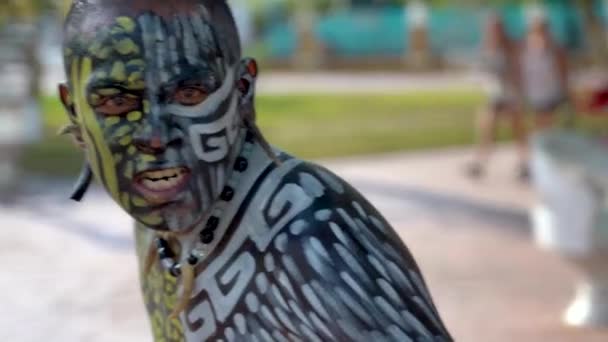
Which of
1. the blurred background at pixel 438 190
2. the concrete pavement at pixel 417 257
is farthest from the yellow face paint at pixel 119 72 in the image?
the concrete pavement at pixel 417 257

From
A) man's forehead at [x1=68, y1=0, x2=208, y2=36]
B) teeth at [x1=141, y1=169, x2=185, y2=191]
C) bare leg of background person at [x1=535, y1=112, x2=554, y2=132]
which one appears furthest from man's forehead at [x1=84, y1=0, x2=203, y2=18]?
bare leg of background person at [x1=535, y1=112, x2=554, y2=132]

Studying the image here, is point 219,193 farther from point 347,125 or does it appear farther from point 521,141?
point 347,125

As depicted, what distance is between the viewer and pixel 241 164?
1.88m

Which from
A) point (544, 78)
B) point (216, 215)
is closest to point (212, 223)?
point (216, 215)

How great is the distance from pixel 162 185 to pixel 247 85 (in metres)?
0.25

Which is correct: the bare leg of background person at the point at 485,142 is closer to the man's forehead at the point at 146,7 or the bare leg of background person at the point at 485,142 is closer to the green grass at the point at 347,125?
→ the green grass at the point at 347,125

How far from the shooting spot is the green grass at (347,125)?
43.3ft

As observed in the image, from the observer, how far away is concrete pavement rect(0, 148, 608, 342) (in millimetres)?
5984

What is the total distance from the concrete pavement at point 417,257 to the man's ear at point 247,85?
3.84 metres

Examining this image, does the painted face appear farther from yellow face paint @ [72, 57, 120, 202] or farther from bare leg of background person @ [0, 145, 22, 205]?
bare leg of background person @ [0, 145, 22, 205]

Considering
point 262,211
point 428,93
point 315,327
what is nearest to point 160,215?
point 262,211

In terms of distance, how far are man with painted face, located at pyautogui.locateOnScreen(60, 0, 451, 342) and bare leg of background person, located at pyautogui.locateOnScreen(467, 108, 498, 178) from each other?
917 cm

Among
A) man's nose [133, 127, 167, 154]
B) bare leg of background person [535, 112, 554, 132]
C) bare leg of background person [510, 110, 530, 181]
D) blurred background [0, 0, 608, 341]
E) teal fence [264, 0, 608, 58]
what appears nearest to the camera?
man's nose [133, 127, 167, 154]

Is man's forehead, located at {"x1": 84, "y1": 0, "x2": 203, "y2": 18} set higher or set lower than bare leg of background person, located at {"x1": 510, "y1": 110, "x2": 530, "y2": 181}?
lower
